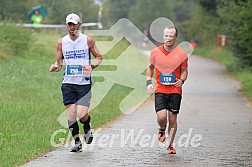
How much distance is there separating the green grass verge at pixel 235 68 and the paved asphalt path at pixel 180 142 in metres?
5.15

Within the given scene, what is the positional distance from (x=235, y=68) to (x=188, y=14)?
3161 inches

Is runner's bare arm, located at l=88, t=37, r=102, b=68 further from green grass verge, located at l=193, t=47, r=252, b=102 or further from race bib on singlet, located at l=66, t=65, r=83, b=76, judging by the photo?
green grass verge, located at l=193, t=47, r=252, b=102

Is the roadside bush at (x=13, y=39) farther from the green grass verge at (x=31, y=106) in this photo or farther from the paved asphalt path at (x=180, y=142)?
the paved asphalt path at (x=180, y=142)

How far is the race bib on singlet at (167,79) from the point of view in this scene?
447 inches

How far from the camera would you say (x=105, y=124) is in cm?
1551

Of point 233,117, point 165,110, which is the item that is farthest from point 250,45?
point 165,110

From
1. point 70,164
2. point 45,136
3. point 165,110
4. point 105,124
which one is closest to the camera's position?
point 70,164

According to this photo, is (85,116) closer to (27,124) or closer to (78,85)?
(78,85)

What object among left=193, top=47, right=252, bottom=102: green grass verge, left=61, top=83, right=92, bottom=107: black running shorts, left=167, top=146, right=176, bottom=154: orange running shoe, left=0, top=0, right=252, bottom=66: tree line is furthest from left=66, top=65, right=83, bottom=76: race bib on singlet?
left=0, top=0, right=252, bottom=66: tree line

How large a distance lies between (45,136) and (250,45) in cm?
1402

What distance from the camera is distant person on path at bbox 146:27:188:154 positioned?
11320mm

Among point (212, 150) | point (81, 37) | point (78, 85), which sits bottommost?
point (212, 150)

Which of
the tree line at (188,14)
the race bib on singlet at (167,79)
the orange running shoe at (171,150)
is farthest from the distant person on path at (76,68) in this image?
the tree line at (188,14)

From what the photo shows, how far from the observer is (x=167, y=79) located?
447 inches
